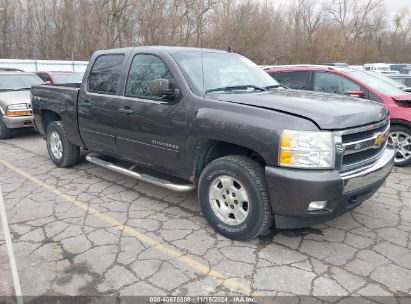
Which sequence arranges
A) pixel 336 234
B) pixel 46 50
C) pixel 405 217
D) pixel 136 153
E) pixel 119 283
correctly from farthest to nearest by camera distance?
1. pixel 46 50
2. pixel 136 153
3. pixel 405 217
4. pixel 336 234
5. pixel 119 283

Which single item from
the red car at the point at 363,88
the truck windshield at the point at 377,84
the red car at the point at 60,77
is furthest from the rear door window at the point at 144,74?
the red car at the point at 60,77

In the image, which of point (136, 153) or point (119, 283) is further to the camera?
point (136, 153)

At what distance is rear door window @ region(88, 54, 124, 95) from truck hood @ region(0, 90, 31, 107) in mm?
4045

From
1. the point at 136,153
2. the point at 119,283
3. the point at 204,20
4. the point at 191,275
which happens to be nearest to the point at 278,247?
the point at 191,275

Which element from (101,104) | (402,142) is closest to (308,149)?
(101,104)

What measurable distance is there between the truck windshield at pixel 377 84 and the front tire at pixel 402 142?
0.64 metres

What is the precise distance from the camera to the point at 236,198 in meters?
3.46

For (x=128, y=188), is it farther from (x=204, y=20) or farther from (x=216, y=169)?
(x=204, y=20)

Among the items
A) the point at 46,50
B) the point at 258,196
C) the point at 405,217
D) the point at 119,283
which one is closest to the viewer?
the point at 119,283

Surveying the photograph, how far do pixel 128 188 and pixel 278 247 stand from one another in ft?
7.95

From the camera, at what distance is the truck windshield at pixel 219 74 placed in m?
3.90

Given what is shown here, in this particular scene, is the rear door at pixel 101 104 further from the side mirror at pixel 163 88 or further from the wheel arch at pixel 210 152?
the wheel arch at pixel 210 152

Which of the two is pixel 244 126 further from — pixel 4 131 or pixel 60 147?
pixel 4 131

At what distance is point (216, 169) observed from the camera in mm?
3492
